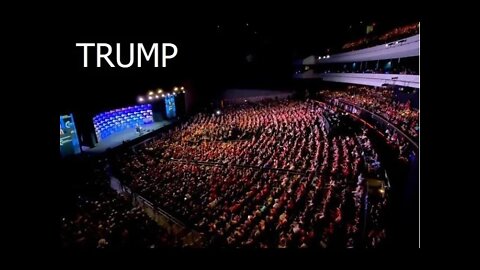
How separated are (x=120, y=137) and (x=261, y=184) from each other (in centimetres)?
1161

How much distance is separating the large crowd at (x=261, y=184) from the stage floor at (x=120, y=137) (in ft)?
5.94

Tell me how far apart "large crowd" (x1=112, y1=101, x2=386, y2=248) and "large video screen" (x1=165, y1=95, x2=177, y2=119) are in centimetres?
747

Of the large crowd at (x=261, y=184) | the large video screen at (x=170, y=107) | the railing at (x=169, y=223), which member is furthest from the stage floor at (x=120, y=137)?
the railing at (x=169, y=223)

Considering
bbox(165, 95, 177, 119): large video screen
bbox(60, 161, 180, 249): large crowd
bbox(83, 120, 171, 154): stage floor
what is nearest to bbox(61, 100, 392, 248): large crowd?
bbox(60, 161, 180, 249): large crowd

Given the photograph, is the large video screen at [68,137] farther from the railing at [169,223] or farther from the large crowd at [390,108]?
the large crowd at [390,108]

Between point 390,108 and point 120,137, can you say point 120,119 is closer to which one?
point 120,137

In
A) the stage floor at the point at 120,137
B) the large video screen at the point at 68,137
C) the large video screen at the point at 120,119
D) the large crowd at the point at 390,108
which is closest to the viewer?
the large crowd at the point at 390,108

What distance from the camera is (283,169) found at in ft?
35.7

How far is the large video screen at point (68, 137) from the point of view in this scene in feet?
46.0
